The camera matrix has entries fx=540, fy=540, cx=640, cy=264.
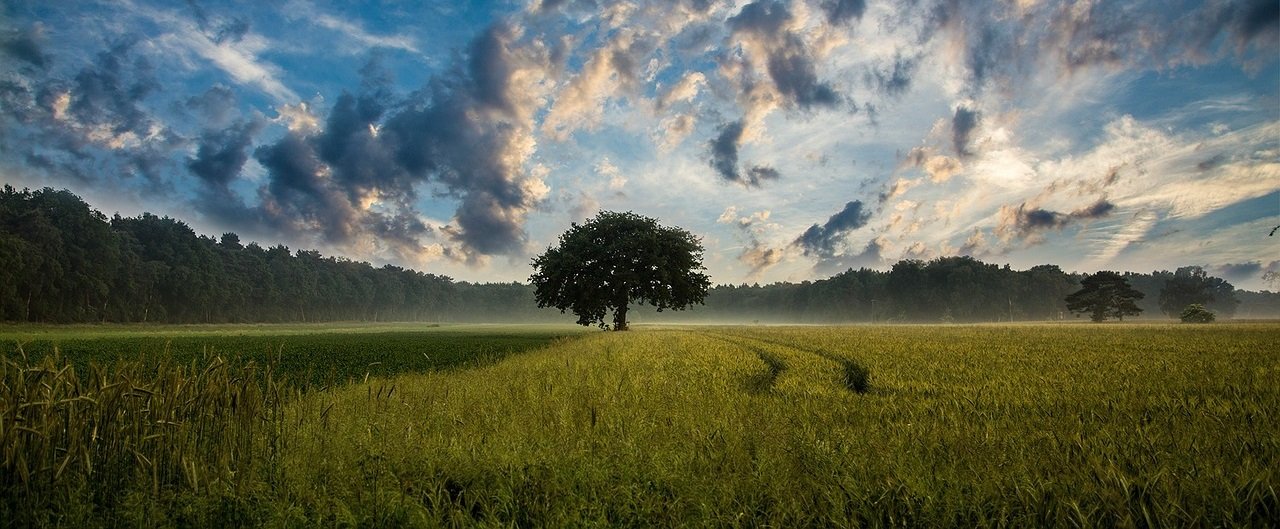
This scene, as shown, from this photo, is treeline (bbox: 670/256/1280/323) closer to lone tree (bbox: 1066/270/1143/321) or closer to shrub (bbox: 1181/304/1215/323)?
lone tree (bbox: 1066/270/1143/321)

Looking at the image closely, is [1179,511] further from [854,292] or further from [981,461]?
[854,292]

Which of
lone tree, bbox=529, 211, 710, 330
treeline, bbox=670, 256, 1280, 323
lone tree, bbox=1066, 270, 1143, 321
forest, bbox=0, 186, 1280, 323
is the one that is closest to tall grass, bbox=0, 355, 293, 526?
lone tree, bbox=529, 211, 710, 330

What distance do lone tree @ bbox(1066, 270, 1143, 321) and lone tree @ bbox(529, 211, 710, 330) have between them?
8252cm

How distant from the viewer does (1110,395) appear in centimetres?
833

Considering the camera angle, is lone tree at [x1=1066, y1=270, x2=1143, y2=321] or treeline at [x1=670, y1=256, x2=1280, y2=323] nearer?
lone tree at [x1=1066, y1=270, x2=1143, y2=321]

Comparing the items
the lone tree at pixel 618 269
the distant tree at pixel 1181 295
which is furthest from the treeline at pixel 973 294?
the lone tree at pixel 618 269

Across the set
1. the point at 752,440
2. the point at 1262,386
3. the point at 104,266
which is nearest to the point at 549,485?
the point at 752,440

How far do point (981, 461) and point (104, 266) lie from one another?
122m

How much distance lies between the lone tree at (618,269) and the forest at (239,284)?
70.9 m

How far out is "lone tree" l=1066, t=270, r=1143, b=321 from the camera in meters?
94.0

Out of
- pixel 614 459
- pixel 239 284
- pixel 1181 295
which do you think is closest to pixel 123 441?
pixel 614 459

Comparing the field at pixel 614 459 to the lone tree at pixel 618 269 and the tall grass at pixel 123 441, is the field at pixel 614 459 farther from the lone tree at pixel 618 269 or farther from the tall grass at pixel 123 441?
the lone tree at pixel 618 269

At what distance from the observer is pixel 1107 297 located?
309ft

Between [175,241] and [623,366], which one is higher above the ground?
[175,241]
